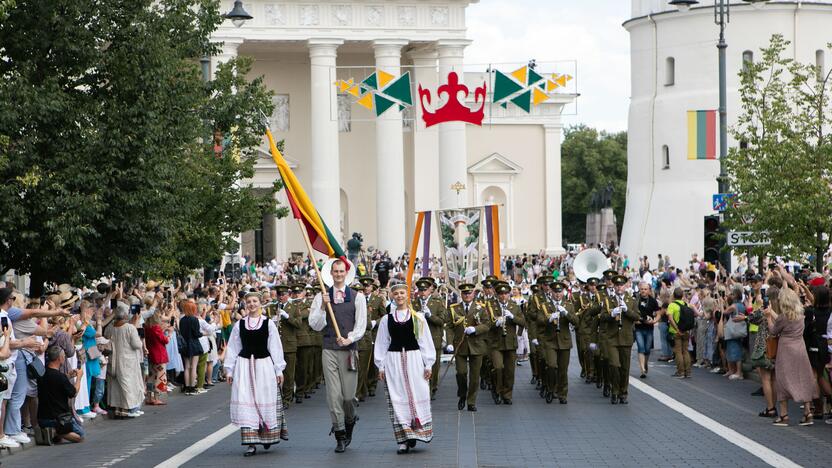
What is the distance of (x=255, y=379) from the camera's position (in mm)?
16328

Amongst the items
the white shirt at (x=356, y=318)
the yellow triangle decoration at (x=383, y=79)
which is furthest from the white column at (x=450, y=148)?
the white shirt at (x=356, y=318)

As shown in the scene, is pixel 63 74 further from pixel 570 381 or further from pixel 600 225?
pixel 600 225

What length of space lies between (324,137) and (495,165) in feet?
41.8

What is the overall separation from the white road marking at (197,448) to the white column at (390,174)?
49.6 metres

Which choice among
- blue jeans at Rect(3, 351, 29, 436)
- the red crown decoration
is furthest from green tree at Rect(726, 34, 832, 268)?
blue jeans at Rect(3, 351, 29, 436)

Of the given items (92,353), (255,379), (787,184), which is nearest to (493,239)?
(787,184)

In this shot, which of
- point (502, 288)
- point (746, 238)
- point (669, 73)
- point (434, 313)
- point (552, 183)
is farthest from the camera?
point (552, 183)

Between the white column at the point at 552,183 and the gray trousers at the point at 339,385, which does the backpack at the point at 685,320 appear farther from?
the white column at the point at 552,183

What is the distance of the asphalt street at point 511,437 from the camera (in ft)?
50.9

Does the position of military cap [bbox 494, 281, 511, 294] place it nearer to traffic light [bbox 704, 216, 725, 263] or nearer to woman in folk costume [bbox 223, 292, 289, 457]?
woman in folk costume [bbox 223, 292, 289, 457]

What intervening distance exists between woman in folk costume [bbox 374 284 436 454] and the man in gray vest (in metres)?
0.31

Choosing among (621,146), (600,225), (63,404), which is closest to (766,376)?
(63,404)

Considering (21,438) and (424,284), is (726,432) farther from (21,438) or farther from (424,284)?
(21,438)

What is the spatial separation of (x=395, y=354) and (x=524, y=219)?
62.9 meters
